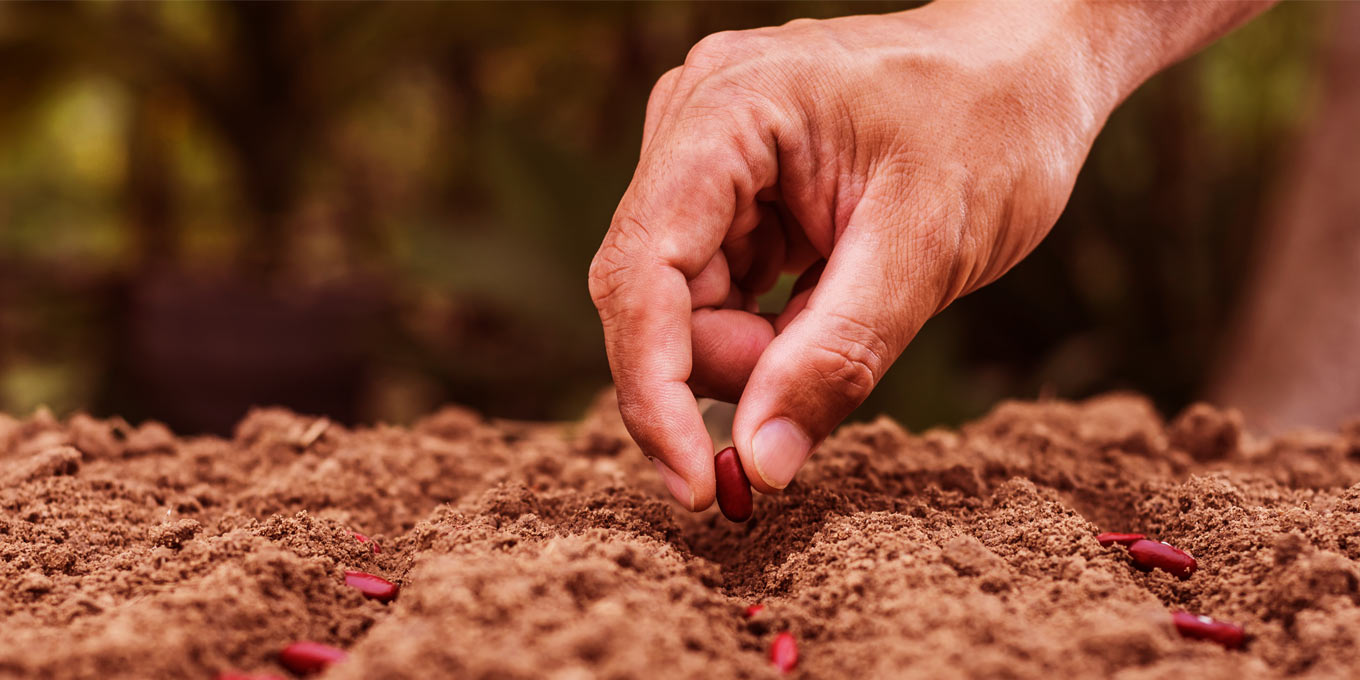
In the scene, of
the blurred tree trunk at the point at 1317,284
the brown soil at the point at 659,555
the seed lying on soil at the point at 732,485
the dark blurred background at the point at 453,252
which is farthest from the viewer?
the dark blurred background at the point at 453,252

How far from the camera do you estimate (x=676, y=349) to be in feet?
2.77

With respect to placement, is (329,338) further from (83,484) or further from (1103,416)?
(1103,416)

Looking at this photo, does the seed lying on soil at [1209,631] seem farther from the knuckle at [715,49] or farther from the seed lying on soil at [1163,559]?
the knuckle at [715,49]

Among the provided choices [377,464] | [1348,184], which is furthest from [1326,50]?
[377,464]

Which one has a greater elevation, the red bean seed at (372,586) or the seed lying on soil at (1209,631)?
the red bean seed at (372,586)

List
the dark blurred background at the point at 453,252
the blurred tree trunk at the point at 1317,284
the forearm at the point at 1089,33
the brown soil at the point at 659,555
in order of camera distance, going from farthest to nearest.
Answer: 1. the dark blurred background at the point at 453,252
2. the blurred tree trunk at the point at 1317,284
3. the forearm at the point at 1089,33
4. the brown soil at the point at 659,555

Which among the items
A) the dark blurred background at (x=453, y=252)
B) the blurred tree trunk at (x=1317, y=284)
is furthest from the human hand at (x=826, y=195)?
the blurred tree trunk at (x=1317, y=284)

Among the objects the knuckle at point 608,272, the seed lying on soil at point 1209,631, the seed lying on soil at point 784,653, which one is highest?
the knuckle at point 608,272

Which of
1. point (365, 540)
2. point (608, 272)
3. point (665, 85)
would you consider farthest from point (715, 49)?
point (365, 540)

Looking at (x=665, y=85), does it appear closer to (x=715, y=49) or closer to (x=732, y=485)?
(x=715, y=49)

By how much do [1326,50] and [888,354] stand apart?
2.19 meters

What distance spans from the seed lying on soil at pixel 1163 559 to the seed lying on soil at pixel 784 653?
306 mm

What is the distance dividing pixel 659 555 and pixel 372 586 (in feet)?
0.70

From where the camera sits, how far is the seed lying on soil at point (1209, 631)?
636mm
